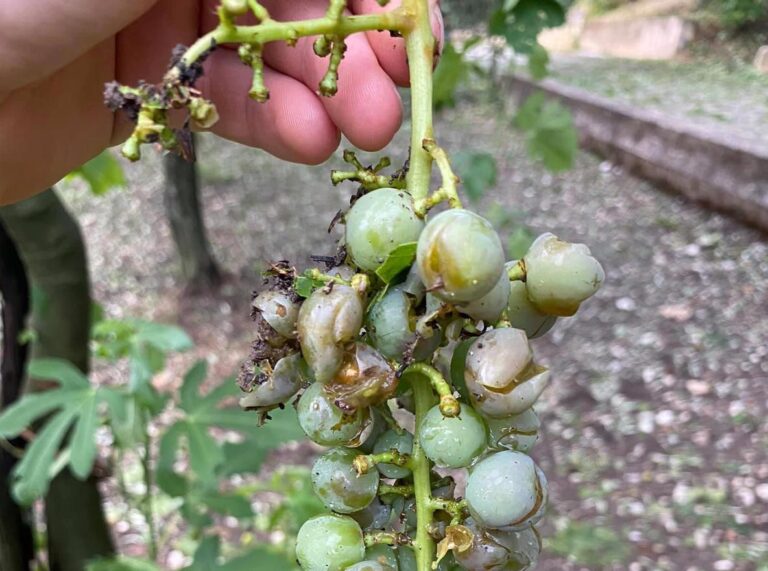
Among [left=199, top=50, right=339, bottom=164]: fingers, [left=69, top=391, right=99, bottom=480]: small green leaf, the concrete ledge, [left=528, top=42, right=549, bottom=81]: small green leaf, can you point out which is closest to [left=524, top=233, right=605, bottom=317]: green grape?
[left=199, top=50, right=339, bottom=164]: fingers

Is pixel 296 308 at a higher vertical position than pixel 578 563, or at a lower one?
higher

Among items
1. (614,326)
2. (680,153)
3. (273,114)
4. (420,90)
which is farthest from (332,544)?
(680,153)

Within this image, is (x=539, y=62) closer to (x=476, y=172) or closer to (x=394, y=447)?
(x=476, y=172)

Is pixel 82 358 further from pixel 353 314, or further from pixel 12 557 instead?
pixel 353 314

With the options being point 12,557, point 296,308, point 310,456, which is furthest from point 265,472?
point 296,308

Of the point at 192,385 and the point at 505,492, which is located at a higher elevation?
the point at 505,492

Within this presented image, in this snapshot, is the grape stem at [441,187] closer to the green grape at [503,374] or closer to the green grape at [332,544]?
the green grape at [503,374]
